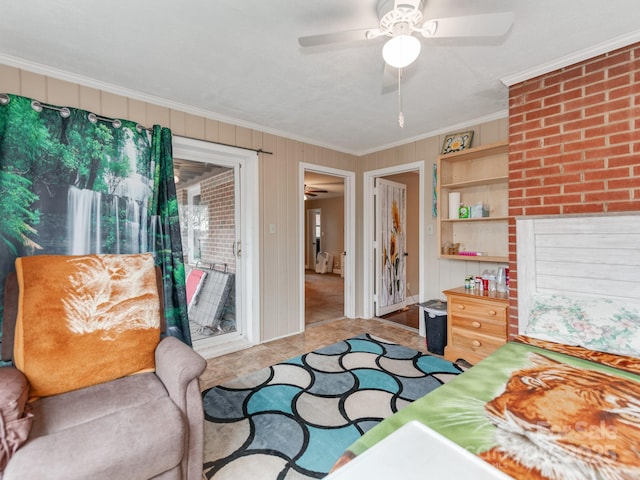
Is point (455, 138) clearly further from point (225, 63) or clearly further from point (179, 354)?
point (179, 354)

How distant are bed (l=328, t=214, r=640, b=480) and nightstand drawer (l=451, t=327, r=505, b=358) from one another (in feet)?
1.57

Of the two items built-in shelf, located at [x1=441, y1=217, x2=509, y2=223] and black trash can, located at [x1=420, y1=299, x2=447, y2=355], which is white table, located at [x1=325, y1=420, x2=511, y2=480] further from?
built-in shelf, located at [x1=441, y1=217, x2=509, y2=223]

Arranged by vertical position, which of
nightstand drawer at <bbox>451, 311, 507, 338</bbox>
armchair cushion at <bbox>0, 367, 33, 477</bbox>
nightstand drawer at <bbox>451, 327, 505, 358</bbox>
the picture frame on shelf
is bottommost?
nightstand drawer at <bbox>451, 327, 505, 358</bbox>

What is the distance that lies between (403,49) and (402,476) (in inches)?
62.3

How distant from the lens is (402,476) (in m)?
0.79

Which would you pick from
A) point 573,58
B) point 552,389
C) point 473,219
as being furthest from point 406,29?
point 473,219

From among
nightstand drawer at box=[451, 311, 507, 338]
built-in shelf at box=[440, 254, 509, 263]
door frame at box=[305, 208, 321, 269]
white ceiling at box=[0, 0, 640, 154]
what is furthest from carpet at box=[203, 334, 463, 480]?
door frame at box=[305, 208, 321, 269]

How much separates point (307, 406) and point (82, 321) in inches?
56.7

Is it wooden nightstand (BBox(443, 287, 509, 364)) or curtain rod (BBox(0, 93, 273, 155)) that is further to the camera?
wooden nightstand (BBox(443, 287, 509, 364))

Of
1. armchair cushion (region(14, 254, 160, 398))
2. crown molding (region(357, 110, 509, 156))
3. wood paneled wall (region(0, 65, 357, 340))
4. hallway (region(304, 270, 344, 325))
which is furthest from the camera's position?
hallway (region(304, 270, 344, 325))

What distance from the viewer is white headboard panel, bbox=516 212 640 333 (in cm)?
176

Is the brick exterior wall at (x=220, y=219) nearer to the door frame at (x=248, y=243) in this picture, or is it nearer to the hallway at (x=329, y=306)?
the door frame at (x=248, y=243)

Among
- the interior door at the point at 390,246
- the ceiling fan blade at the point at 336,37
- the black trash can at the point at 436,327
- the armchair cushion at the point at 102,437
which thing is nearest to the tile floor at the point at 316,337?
the black trash can at the point at 436,327

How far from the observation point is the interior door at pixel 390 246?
14.1 feet
